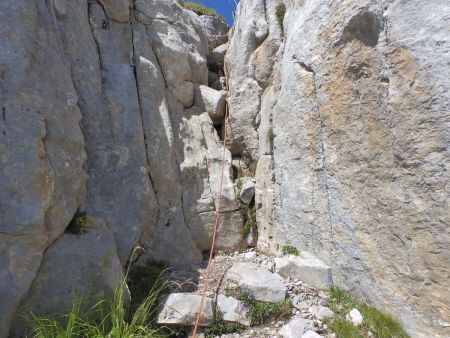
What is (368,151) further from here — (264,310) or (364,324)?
(264,310)

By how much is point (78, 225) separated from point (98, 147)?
1849 mm

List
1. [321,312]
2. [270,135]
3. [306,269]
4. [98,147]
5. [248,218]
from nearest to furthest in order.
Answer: [321,312]
[306,269]
[98,147]
[270,135]
[248,218]

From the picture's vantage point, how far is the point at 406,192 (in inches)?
182

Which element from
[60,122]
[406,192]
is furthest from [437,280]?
[60,122]

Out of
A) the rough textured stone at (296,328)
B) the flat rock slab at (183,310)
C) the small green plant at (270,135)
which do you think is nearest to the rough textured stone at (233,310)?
the flat rock slab at (183,310)

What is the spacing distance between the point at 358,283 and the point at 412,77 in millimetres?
3520

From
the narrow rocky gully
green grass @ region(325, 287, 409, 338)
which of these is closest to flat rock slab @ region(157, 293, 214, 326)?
the narrow rocky gully

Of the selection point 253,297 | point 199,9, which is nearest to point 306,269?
point 253,297

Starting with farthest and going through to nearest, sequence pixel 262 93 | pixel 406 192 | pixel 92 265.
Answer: pixel 262 93, pixel 92 265, pixel 406 192

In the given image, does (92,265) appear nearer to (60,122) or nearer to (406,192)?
(60,122)

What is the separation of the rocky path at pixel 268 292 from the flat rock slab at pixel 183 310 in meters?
0.02

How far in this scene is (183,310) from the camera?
5176 mm

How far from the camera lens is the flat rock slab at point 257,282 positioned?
564 centimetres

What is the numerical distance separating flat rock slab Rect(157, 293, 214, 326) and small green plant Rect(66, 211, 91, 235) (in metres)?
1.88
